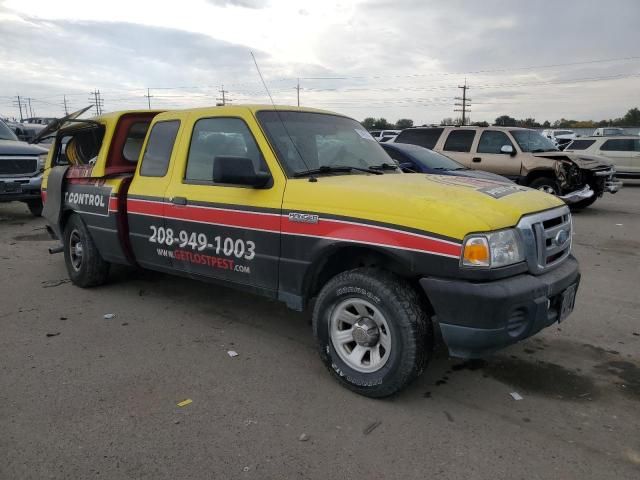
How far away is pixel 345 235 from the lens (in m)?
3.37

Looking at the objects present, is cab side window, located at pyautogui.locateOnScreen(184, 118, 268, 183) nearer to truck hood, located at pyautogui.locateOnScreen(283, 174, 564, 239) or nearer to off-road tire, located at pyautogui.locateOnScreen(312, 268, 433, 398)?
truck hood, located at pyautogui.locateOnScreen(283, 174, 564, 239)

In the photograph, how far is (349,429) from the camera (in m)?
3.05

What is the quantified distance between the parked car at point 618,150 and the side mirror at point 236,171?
15755 mm

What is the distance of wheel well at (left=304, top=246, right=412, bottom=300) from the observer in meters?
3.36

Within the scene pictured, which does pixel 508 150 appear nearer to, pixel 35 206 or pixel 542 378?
pixel 542 378

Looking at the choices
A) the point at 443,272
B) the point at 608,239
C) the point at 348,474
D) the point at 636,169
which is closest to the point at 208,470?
the point at 348,474

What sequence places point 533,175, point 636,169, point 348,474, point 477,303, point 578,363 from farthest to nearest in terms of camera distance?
point 636,169 → point 533,175 → point 578,363 → point 477,303 → point 348,474

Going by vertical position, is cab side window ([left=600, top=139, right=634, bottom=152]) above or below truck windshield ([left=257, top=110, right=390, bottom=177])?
below

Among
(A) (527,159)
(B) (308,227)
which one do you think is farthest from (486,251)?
(A) (527,159)

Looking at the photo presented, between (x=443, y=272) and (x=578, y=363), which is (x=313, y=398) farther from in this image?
(x=578, y=363)

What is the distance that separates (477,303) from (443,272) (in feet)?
0.86

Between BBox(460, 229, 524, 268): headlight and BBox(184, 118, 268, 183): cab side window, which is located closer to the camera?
BBox(460, 229, 524, 268): headlight

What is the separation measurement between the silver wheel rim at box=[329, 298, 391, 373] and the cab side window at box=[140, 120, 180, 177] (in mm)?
2202

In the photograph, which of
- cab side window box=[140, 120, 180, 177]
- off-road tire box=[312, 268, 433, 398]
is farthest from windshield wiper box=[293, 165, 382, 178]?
cab side window box=[140, 120, 180, 177]
